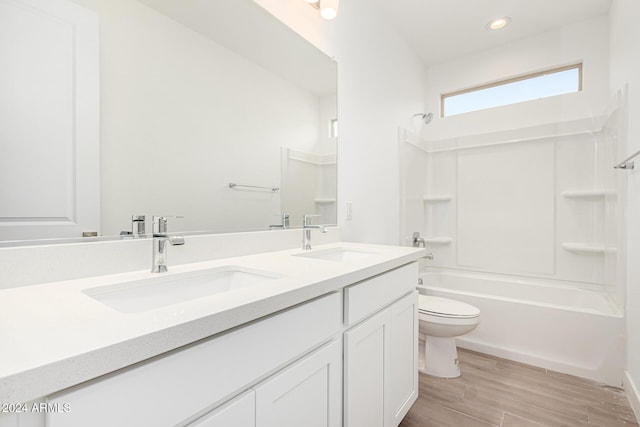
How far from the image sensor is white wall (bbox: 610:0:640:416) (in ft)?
5.45

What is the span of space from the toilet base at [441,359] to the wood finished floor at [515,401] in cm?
5

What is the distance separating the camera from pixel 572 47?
2605 millimetres

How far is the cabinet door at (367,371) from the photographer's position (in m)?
1.01

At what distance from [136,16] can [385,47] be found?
1971 millimetres

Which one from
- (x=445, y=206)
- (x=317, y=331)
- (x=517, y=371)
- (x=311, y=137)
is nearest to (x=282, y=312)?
(x=317, y=331)

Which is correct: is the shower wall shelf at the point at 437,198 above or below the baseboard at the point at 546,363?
above

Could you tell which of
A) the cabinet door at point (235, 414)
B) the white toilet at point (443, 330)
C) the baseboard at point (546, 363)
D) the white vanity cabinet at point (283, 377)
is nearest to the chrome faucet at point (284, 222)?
the white vanity cabinet at point (283, 377)

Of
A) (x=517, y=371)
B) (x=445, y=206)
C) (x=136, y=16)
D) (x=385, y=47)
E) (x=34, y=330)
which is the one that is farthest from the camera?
(x=445, y=206)

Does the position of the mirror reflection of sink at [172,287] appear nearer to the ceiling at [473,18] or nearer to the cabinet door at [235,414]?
the cabinet door at [235,414]

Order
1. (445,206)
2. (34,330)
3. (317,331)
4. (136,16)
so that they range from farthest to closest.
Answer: (445,206)
(136,16)
(317,331)
(34,330)

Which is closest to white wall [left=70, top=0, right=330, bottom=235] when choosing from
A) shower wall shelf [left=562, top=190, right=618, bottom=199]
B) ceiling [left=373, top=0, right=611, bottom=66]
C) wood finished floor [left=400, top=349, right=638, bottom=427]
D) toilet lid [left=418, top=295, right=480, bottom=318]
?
toilet lid [left=418, top=295, right=480, bottom=318]

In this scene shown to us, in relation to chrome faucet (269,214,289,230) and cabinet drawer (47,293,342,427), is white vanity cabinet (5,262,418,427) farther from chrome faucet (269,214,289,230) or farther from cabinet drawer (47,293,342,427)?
chrome faucet (269,214,289,230)

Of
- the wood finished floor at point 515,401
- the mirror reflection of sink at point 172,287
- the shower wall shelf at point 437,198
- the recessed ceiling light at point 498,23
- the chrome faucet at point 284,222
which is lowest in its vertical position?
the wood finished floor at point 515,401

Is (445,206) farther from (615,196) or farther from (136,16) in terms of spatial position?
(136,16)
